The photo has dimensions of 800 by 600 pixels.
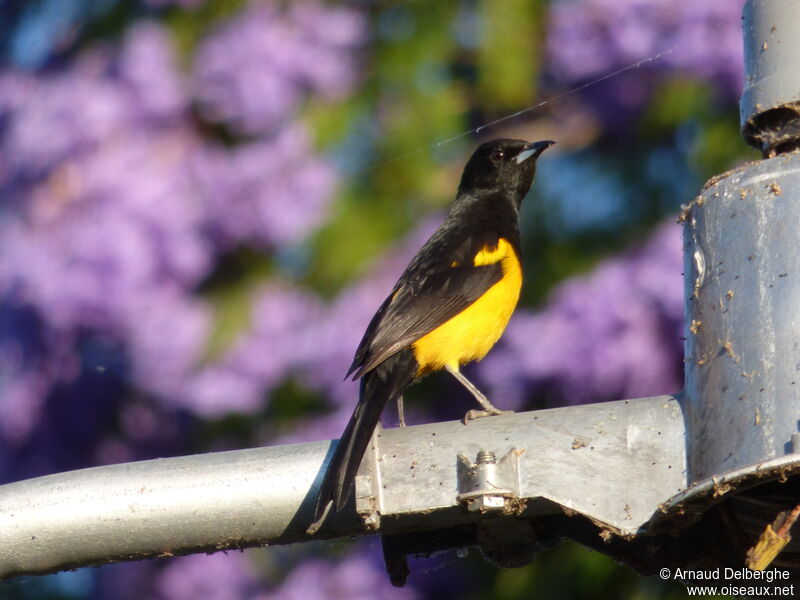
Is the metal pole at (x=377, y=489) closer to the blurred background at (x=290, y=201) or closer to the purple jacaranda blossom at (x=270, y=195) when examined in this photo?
the blurred background at (x=290, y=201)

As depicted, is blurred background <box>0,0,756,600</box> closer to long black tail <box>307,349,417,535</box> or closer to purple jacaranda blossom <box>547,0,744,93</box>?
purple jacaranda blossom <box>547,0,744,93</box>

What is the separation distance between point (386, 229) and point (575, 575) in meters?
1.61

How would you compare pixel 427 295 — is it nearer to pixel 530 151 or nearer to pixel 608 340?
pixel 608 340

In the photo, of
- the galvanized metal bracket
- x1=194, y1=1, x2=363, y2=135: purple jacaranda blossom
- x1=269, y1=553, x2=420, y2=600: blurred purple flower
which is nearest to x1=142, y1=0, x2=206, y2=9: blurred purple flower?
x1=194, y1=1, x2=363, y2=135: purple jacaranda blossom

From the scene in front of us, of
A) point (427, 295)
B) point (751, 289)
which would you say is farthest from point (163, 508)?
point (427, 295)

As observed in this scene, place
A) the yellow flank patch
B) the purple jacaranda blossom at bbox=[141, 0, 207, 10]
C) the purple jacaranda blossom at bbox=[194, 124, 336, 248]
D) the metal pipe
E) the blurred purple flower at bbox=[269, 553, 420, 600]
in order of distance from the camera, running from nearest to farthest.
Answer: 1. the metal pipe
2. the yellow flank patch
3. the blurred purple flower at bbox=[269, 553, 420, 600]
4. the purple jacaranda blossom at bbox=[194, 124, 336, 248]
5. the purple jacaranda blossom at bbox=[141, 0, 207, 10]

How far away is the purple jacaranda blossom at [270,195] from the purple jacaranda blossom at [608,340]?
1.10 meters

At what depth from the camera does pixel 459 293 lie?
474 centimetres

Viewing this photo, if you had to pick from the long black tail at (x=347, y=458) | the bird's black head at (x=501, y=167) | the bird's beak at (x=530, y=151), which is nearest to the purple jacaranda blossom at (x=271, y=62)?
the bird's black head at (x=501, y=167)

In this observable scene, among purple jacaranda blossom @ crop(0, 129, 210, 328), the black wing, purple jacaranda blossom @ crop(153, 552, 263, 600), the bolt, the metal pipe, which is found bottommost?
purple jacaranda blossom @ crop(153, 552, 263, 600)

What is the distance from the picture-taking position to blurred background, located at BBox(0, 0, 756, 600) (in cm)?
573

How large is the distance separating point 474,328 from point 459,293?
0.15 meters

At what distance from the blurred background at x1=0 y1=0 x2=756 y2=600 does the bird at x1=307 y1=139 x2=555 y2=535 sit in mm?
360

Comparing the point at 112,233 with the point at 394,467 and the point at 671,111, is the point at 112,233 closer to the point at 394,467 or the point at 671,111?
the point at 671,111
